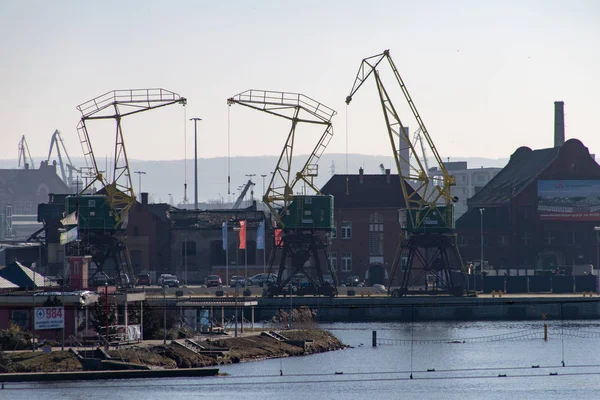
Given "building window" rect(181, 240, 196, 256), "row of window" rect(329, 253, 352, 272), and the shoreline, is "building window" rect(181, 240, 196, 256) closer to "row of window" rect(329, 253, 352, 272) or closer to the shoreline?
"row of window" rect(329, 253, 352, 272)

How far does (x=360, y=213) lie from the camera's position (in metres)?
146

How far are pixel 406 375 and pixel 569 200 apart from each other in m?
76.5

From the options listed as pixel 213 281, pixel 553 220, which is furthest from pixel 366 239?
pixel 553 220

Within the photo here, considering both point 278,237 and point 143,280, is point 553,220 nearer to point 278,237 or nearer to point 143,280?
point 278,237

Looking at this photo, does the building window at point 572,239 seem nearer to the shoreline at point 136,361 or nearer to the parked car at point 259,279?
the parked car at point 259,279

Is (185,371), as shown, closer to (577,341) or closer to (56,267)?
(577,341)

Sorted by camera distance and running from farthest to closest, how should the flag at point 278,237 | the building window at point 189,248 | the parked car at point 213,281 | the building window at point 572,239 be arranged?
the building window at point 572,239 < the building window at point 189,248 < the parked car at point 213,281 < the flag at point 278,237

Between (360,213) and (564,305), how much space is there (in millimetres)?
31968

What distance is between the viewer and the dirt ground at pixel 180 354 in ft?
229

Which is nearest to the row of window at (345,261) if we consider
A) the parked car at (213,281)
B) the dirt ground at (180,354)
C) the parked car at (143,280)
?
the parked car at (213,281)

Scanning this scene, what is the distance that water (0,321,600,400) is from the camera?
220 feet

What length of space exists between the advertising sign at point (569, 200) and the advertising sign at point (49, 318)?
84.6 metres

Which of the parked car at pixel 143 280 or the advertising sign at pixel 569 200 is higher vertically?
the advertising sign at pixel 569 200

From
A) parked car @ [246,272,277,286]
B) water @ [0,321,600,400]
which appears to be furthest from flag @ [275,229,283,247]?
water @ [0,321,600,400]
